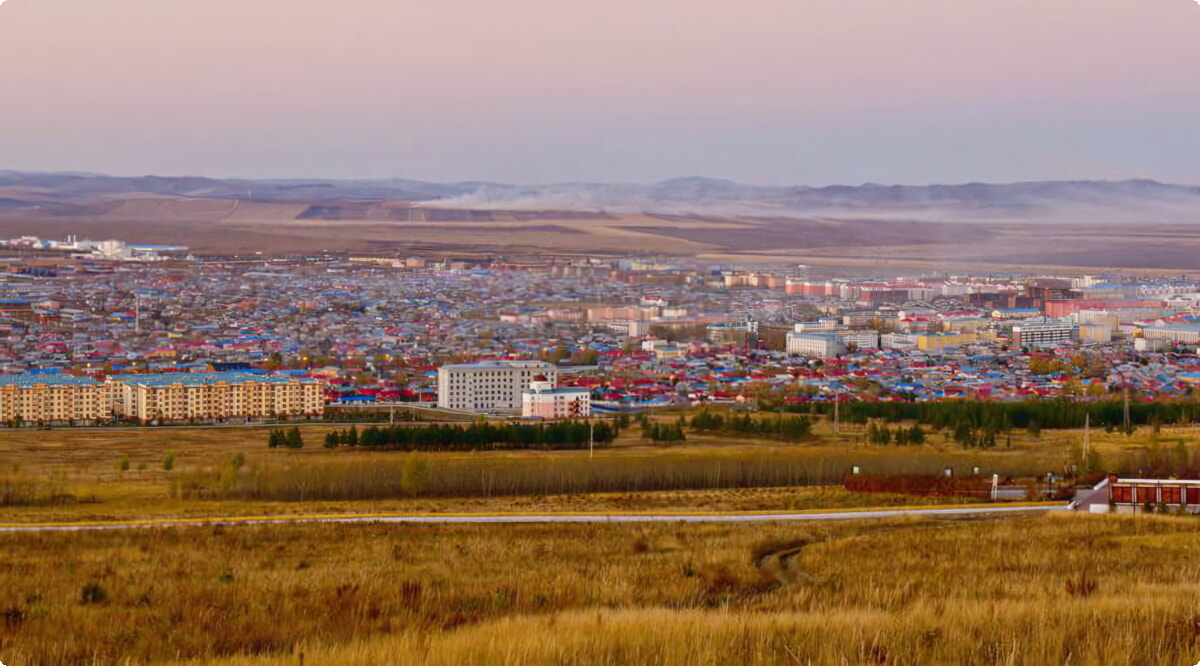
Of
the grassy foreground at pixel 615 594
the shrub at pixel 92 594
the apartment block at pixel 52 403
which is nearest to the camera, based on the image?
the grassy foreground at pixel 615 594

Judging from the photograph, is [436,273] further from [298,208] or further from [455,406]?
[455,406]

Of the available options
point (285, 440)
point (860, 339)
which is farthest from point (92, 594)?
point (860, 339)

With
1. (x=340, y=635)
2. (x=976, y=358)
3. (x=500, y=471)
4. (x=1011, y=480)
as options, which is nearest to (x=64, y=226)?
(x=976, y=358)

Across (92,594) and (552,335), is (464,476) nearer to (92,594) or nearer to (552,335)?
→ (92,594)

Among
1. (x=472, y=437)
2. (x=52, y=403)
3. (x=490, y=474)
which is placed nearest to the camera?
(x=490, y=474)

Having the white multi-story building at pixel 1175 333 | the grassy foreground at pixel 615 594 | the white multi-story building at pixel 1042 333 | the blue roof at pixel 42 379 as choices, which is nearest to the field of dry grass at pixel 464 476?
the grassy foreground at pixel 615 594

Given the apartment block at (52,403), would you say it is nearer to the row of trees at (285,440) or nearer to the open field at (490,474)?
the open field at (490,474)

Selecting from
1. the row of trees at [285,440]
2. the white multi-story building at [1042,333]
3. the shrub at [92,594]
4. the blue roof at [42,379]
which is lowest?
the row of trees at [285,440]
